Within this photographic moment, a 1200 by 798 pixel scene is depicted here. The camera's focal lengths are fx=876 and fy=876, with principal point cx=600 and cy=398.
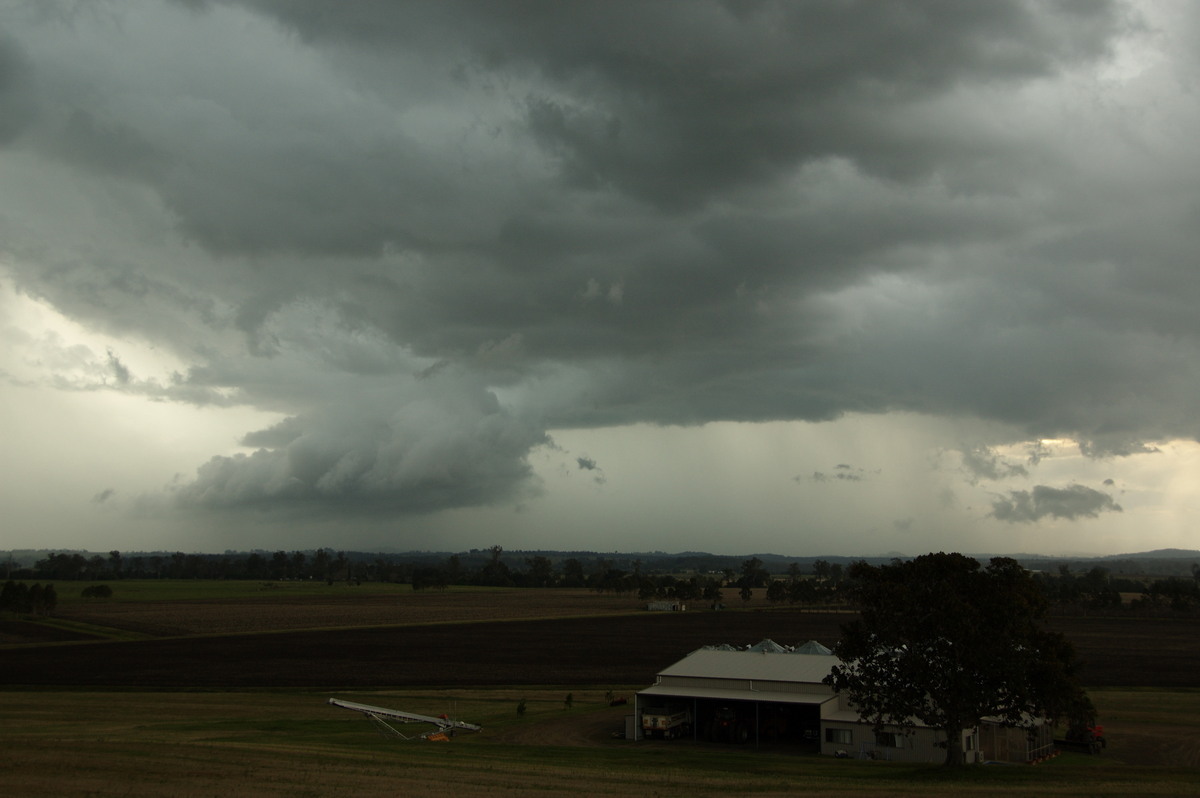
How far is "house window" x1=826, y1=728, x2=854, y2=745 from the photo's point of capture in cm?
5131

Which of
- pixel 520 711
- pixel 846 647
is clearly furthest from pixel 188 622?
pixel 846 647

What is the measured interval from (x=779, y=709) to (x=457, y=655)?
5164cm

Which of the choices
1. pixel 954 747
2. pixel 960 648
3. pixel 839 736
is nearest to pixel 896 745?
pixel 839 736

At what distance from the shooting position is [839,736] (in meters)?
51.6

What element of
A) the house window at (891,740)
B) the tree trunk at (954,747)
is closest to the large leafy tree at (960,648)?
the tree trunk at (954,747)

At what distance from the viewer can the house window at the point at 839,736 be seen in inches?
2020

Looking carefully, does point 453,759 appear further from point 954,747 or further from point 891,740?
point 891,740

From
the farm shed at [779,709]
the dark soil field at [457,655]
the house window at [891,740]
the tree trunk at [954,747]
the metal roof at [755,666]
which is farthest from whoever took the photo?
the dark soil field at [457,655]

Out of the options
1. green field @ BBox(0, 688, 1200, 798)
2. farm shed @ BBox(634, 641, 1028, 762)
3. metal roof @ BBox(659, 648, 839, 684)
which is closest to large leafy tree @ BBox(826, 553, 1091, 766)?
green field @ BBox(0, 688, 1200, 798)

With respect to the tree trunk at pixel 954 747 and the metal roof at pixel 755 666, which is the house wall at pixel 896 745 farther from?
the metal roof at pixel 755 666

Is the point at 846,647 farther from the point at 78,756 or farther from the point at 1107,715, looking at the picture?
the point at 78,756

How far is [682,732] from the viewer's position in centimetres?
5728

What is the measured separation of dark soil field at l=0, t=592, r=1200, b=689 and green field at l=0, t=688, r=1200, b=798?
13.8 metres

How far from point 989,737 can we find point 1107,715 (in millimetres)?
17807
